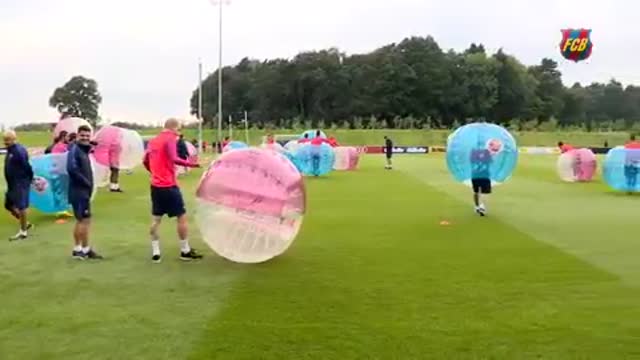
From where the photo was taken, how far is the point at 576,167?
2683 cm

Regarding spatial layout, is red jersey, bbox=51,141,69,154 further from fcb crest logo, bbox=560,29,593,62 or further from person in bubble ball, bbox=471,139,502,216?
fcb crest logo, bbox=560,29,593,62

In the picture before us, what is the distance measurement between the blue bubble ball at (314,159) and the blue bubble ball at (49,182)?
15115 millimetres

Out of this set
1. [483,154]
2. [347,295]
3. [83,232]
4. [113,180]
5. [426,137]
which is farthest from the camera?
[426,137]

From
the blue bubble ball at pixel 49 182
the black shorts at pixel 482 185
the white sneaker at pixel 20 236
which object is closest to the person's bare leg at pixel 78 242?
the white sneaker at pixel 20 236

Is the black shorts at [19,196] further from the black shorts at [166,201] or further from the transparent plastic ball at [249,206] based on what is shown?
the transparent plastic ball at [249,206]

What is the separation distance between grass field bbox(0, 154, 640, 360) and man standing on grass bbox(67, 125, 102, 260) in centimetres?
30

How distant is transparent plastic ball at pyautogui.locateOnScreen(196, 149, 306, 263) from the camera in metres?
10.1

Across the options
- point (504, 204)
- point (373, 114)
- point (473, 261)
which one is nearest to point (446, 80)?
point (373, 114)

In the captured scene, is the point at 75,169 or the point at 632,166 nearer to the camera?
the point at 75,169

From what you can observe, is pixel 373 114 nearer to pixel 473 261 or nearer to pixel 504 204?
pixel 504 204

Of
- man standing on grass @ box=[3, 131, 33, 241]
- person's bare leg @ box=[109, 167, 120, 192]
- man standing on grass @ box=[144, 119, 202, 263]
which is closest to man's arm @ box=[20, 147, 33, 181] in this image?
man standing on grass @ box=[3, 131, 33, 241]

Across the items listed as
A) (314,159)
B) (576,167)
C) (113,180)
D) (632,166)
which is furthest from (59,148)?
(576,167)

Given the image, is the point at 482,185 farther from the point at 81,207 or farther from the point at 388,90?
the point at 388,90

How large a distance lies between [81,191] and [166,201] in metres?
1.41
